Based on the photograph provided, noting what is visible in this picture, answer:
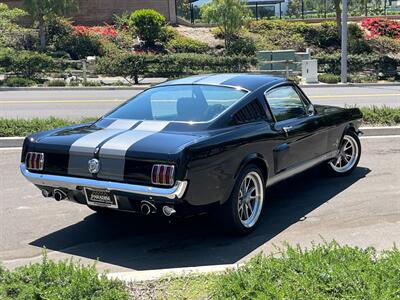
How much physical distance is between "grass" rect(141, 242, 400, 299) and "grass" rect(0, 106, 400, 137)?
688cm


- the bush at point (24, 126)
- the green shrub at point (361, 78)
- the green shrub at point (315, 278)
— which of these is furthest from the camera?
the green shrub at point (361, 78)

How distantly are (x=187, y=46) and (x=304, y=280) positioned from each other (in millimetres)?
35489

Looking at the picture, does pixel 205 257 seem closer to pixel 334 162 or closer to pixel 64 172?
pixel 64 172

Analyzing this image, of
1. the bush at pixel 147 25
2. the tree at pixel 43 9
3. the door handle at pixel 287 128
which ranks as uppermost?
the tree at pixel 43 9

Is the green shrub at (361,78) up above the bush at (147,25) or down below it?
below

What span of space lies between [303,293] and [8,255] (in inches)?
112

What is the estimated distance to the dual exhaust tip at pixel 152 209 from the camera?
14.9ft

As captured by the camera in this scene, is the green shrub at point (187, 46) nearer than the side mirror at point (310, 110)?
No

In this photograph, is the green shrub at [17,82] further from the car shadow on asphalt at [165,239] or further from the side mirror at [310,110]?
the side mirror at [310,110]

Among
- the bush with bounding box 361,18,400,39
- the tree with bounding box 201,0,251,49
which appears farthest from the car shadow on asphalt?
the bush with bounding box 361,18,400,39

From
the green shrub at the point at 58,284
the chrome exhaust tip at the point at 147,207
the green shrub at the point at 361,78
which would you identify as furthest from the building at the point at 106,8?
the green shrub at the point at 58,284

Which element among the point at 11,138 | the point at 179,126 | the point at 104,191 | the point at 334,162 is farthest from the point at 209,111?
the point at 11,138

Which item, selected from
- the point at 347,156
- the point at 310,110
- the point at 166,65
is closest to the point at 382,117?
the point at 347,156

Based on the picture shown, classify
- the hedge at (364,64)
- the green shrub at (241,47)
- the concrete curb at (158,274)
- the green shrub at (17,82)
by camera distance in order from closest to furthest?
the concrete curb at (158,274) < the green shrub at (17,82) < the hedge at (364,64) < the green shrub at (241,47)
